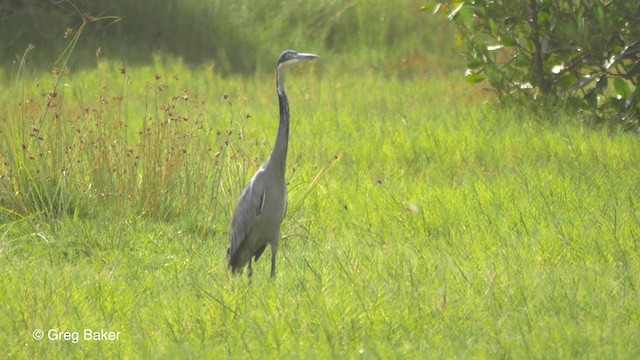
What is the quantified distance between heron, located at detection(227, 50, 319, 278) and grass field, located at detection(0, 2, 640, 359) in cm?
18

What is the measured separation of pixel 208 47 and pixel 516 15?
204 inches

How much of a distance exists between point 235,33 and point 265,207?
8.79 m

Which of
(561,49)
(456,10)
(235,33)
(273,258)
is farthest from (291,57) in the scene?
(235,33)

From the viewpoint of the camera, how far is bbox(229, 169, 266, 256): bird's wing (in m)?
6.17

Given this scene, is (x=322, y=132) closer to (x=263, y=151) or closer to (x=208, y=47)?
(x=263, y=151)

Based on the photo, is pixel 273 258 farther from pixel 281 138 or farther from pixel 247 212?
pixel 281 138

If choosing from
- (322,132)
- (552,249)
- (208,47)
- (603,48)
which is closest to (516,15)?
(603,48)

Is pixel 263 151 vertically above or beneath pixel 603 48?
beneath

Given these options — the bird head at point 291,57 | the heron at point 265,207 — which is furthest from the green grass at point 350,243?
the bird head at point 291,57

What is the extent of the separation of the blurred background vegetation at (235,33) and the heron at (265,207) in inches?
300

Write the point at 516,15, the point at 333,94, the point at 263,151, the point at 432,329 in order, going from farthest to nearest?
the point at 333,94 → the point at 516,15 → the point at 263,151 → the point at 432,329

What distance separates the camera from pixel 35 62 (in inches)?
540

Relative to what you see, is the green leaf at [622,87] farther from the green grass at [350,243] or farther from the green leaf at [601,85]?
the green grass at [350,243]

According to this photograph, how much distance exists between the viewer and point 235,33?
48.2ft
